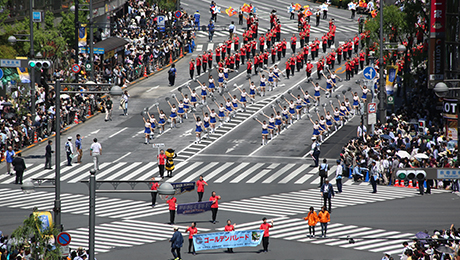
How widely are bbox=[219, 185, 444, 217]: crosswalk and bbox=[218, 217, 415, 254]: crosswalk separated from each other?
5.38ft

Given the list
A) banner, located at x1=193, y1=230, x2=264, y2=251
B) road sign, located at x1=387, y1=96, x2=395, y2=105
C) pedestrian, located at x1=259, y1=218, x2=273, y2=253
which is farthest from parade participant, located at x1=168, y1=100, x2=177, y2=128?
pedestrian, located at x1=259, y1=218, x2=273, y2=253

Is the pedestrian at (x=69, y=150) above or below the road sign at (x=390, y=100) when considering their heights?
below

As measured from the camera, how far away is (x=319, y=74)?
2203 inches

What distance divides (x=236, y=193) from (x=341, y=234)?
8675mm

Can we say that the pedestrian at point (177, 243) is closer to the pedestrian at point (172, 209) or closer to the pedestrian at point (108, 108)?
the pedestrian at point (172, 209)

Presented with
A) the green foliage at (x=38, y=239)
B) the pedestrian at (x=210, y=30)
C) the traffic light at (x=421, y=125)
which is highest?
the pedestrian at (x=210, y=30)

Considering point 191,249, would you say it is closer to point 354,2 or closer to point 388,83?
point 388,83

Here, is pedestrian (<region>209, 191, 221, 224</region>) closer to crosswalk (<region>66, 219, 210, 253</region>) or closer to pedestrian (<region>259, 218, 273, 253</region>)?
crosswalk (<region>66, 219, 210, 253</region>)

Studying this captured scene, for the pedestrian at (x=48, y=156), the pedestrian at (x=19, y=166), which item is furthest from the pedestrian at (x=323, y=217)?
the pedestrian at (x=48, y=156)

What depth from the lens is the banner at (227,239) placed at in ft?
90.2

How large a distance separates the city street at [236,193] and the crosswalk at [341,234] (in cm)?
4

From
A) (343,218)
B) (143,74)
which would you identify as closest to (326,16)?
(143,74)

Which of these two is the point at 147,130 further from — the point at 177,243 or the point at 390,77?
the point at 177,243

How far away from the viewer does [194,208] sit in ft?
103
